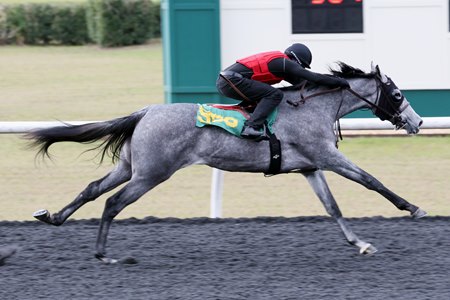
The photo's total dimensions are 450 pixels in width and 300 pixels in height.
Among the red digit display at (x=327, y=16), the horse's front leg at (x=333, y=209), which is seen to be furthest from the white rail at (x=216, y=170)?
the red digit display at (x=327, y=16)

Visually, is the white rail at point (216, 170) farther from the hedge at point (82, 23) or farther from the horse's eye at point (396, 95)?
the hedge at point (82, 23)

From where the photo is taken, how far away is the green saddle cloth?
21.1 feet

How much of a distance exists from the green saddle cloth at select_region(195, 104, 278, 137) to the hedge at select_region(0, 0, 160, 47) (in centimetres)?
1685

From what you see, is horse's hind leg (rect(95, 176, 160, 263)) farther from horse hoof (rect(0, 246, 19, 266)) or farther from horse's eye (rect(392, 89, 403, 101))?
horse's eye (rect(392, 89, 403, 101))

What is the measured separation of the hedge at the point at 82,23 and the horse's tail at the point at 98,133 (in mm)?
16464

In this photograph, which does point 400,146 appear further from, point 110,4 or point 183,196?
point 110,4

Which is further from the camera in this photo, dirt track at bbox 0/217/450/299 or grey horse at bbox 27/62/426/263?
grey horse at bbox 27/62/426/263

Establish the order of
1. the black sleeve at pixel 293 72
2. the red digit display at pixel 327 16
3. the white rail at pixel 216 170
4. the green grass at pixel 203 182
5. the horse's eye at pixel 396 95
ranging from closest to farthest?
the black sleeve at pixel 293 72, the horse's eye at pixel 396 95, the white rail at pixel 216 170, the green grass at pixel 203 182, the red digit display at pixel 327 16

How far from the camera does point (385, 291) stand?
18.6ft

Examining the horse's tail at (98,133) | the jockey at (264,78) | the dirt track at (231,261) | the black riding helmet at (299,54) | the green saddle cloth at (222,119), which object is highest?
the black riding helmet at (299,54)

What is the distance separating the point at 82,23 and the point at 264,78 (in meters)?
18.9

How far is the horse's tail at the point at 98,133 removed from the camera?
6.57m

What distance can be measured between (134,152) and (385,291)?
1768 millimetres

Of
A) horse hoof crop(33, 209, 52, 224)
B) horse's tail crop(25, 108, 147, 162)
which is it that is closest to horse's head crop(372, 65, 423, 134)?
horse's tail crop(25, 108, 147, 162)
